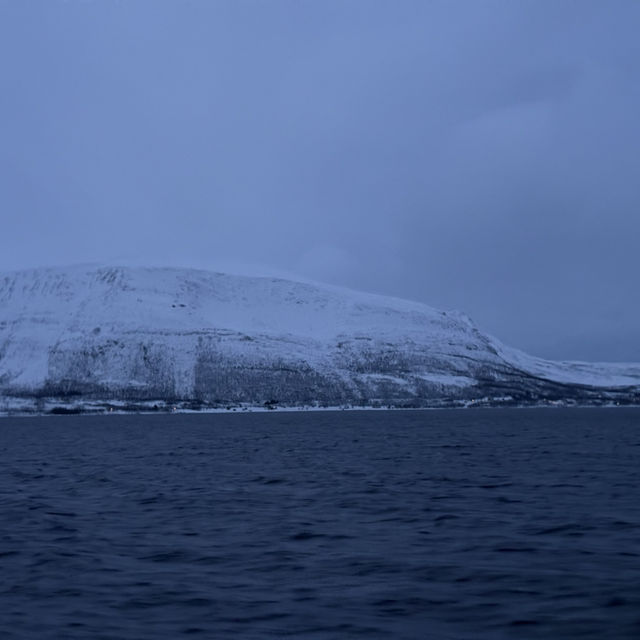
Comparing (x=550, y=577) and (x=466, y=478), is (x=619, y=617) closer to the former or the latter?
(x=550, y=577)

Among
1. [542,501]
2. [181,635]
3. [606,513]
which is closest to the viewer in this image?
[181,635]

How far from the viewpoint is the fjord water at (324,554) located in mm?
18188

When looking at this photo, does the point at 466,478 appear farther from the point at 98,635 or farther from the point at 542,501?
the point at 98,635

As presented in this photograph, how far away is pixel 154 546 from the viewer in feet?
87.3

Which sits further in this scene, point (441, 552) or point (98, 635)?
point (441, 552)

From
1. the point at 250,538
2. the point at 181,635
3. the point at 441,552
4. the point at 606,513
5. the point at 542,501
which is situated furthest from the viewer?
the point at 542,501

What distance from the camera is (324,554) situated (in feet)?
A: 81.7

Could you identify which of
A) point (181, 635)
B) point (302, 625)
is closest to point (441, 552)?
point (302, 625)

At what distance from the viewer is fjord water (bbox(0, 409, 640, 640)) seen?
59.7 feet

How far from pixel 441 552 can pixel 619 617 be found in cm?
750

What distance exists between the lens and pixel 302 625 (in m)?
17.8

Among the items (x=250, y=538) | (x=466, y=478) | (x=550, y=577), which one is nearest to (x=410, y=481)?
(x=466, y=478)

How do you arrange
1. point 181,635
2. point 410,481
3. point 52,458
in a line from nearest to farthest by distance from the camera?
point 181,635 → point 410,481 → point 52,458

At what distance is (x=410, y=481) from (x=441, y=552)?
1974 centimetres
